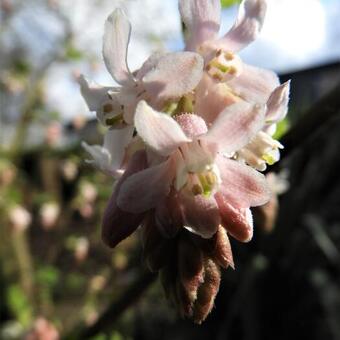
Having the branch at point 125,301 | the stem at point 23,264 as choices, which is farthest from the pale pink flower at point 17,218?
the branch at point 125,301

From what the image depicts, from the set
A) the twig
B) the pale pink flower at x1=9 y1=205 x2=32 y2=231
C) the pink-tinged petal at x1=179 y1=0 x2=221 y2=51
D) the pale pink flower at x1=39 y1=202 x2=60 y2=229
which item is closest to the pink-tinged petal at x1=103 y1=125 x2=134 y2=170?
the pink-tinged petal at x1=179 y1=0 x2=221 y2=51

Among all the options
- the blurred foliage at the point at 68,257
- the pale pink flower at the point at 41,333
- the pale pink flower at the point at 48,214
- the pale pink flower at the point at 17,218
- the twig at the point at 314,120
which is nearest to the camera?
the twig at the point at 314,120

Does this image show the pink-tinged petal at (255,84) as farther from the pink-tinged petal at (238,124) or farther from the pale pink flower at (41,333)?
the pale pink flower at (41,333)

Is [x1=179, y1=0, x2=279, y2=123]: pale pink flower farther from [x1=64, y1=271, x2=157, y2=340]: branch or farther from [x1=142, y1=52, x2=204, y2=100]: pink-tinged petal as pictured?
[x1=64, y1=271, x2=157, y2=340]: branch

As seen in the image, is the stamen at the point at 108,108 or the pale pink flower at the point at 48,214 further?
the pale pink flower at the point at 48,214

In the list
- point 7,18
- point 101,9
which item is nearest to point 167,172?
point 7,18

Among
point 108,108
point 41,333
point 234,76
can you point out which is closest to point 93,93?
point 108,108
